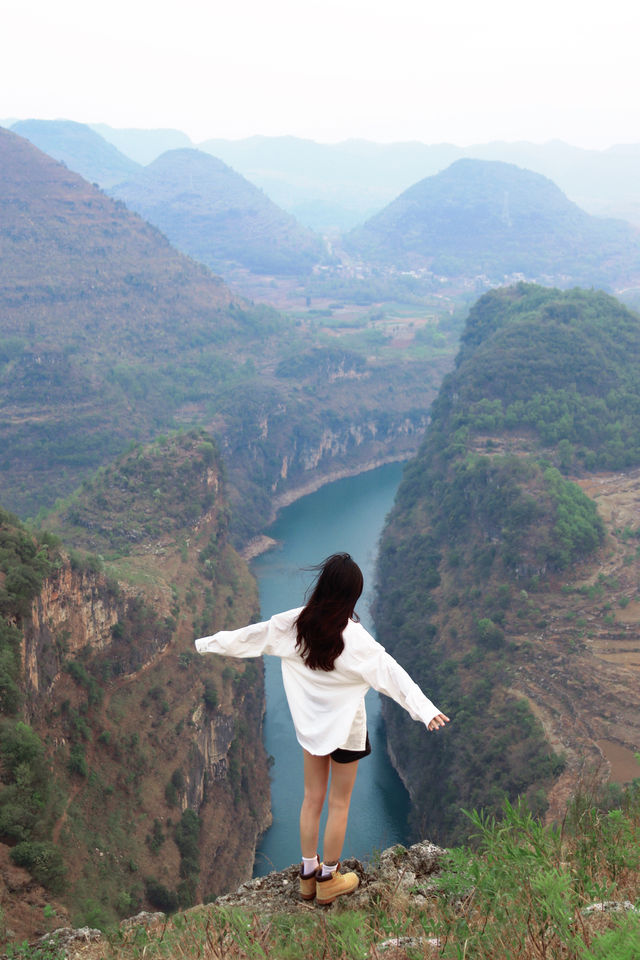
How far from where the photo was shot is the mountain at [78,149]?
525 feet

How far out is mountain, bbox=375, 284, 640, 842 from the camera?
22641 millimetres

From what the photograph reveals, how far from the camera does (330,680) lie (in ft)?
15.4

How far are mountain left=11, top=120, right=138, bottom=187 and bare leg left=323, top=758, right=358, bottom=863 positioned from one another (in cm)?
16941

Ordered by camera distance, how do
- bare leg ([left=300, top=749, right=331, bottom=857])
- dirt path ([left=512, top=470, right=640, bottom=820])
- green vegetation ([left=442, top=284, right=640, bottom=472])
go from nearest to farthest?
bare leg ([left=300, top=749, right=331, bottom=857]) < dirt path ([left=512, top=470, right=640, bottom=820]) < green vegetation ([left=442, top=284, right=640, bottom=472])

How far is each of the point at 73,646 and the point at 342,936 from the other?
18410 mm

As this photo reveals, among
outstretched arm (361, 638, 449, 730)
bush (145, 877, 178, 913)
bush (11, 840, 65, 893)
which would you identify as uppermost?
outstretched arm (361, 638, 449, 730)

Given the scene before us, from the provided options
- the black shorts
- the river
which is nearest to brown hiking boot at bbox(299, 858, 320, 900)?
the river

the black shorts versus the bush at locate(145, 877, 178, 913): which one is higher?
the black shorts

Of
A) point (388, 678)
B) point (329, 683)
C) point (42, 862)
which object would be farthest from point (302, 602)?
point (388, 678)

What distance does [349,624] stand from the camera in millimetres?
4621

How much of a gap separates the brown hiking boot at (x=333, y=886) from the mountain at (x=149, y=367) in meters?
41.1

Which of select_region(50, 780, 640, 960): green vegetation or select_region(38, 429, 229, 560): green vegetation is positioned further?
select_region(38, 429, 229, 560): green vegetation

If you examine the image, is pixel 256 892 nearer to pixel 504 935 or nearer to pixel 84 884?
pixel 504 935

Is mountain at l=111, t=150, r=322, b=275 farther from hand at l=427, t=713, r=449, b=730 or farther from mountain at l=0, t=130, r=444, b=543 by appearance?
hand at l=427, t=713, r=449, b=730
